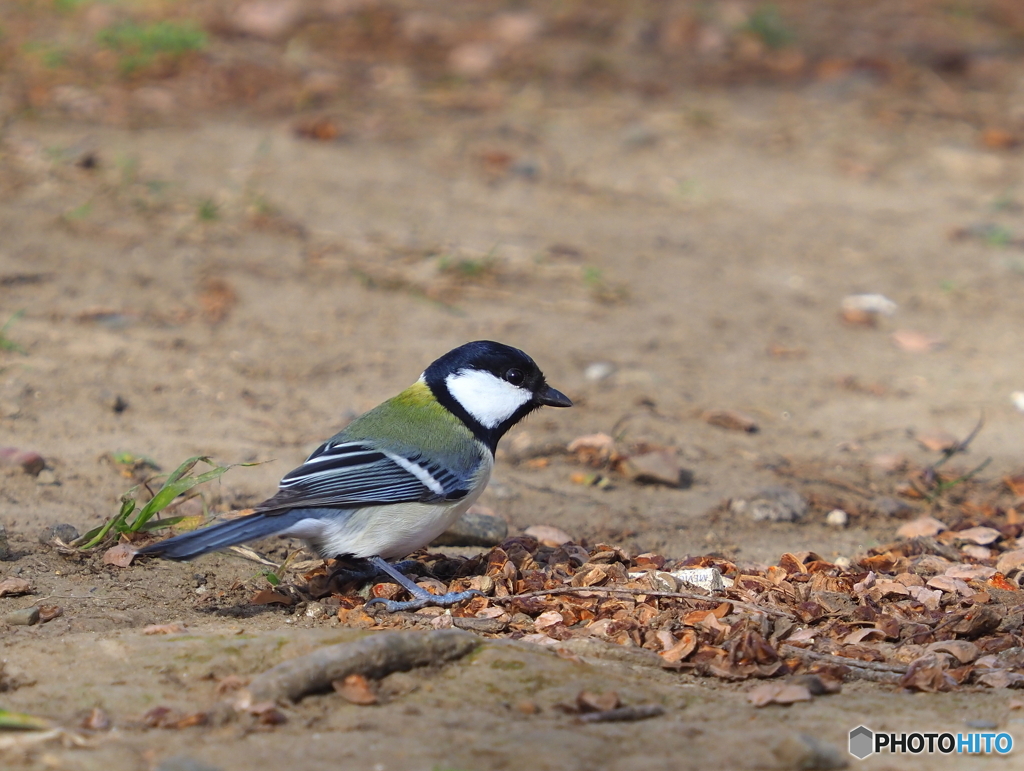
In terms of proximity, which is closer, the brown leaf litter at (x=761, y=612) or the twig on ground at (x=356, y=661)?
the twig on ground at (x=356, y=661)

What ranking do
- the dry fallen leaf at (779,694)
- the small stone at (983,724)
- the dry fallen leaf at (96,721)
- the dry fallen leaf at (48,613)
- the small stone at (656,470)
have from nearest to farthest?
the dry fallen leaf at (96,721)
the small stone at (983,724)
the dry fallen leaf at (779,694)
the dry fallen leaf at (48,613)
the small stone at (656,470)

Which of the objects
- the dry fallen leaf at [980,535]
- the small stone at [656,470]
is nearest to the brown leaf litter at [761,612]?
the dry fallen leaf at [980,535]

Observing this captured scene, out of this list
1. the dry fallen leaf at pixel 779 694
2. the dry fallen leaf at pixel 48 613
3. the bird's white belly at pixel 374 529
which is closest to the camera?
the dry fallen leaf at pixel 779 694

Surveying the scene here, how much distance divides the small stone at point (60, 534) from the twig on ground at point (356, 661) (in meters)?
1.42

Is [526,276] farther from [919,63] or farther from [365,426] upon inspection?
[919,63]

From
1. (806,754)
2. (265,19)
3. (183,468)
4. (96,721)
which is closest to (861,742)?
(806,754)

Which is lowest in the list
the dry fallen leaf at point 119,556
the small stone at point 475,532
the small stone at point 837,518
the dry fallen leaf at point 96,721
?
the small stone at point 837,518

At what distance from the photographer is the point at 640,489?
5141mm

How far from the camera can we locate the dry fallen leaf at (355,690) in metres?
2.80

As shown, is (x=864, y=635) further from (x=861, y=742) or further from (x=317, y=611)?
(x=317, y=611)

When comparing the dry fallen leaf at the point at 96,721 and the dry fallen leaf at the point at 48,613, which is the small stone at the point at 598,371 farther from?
the dry fallen leaf at the point at 96,721

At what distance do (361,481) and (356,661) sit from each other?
2.91ft

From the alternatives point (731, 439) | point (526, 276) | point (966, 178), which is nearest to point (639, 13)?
point (966, 178)

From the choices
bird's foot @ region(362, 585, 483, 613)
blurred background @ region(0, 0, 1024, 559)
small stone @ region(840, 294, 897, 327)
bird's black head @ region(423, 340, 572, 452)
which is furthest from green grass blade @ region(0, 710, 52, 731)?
small stone @ region(840, 294, 897, 327)
